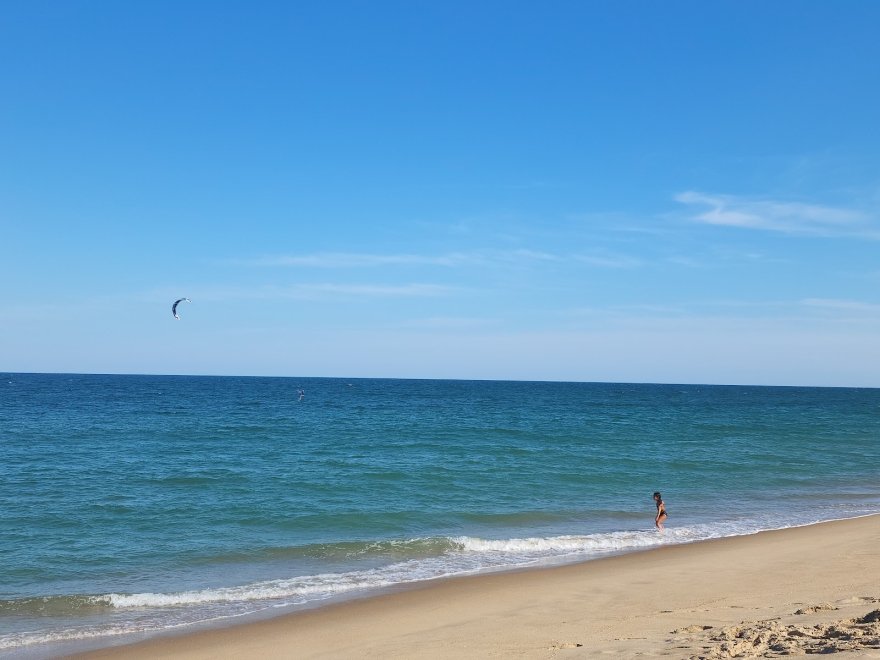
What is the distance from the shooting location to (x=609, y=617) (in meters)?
10.6

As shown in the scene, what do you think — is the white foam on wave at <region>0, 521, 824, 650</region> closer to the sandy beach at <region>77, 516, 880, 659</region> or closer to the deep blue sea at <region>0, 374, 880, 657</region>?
the deep blue sea at <region>0, 374, 880, 657</region>

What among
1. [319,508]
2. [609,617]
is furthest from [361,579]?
[319,508]

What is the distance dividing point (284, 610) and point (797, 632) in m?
7.75

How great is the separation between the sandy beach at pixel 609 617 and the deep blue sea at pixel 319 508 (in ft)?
3.34

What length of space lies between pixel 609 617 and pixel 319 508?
11.1 metres

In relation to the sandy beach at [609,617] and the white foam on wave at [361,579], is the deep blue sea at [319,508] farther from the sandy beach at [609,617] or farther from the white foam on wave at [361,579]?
the sandy beach at [609,617]

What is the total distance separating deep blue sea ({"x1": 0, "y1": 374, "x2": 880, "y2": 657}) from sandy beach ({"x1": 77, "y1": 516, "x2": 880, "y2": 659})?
1017mm

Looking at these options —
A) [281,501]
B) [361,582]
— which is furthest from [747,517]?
[281,501]

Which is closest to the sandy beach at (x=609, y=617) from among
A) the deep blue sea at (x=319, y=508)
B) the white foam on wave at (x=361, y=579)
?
the white foam on wave at (x=361, y=579)

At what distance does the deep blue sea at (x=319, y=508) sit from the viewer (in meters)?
12.6

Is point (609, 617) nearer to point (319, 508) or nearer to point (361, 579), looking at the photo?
point (361, 579)

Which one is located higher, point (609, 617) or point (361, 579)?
point (609, 617)

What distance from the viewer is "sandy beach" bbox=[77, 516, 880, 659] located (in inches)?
331

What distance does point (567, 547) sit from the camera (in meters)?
16.2
